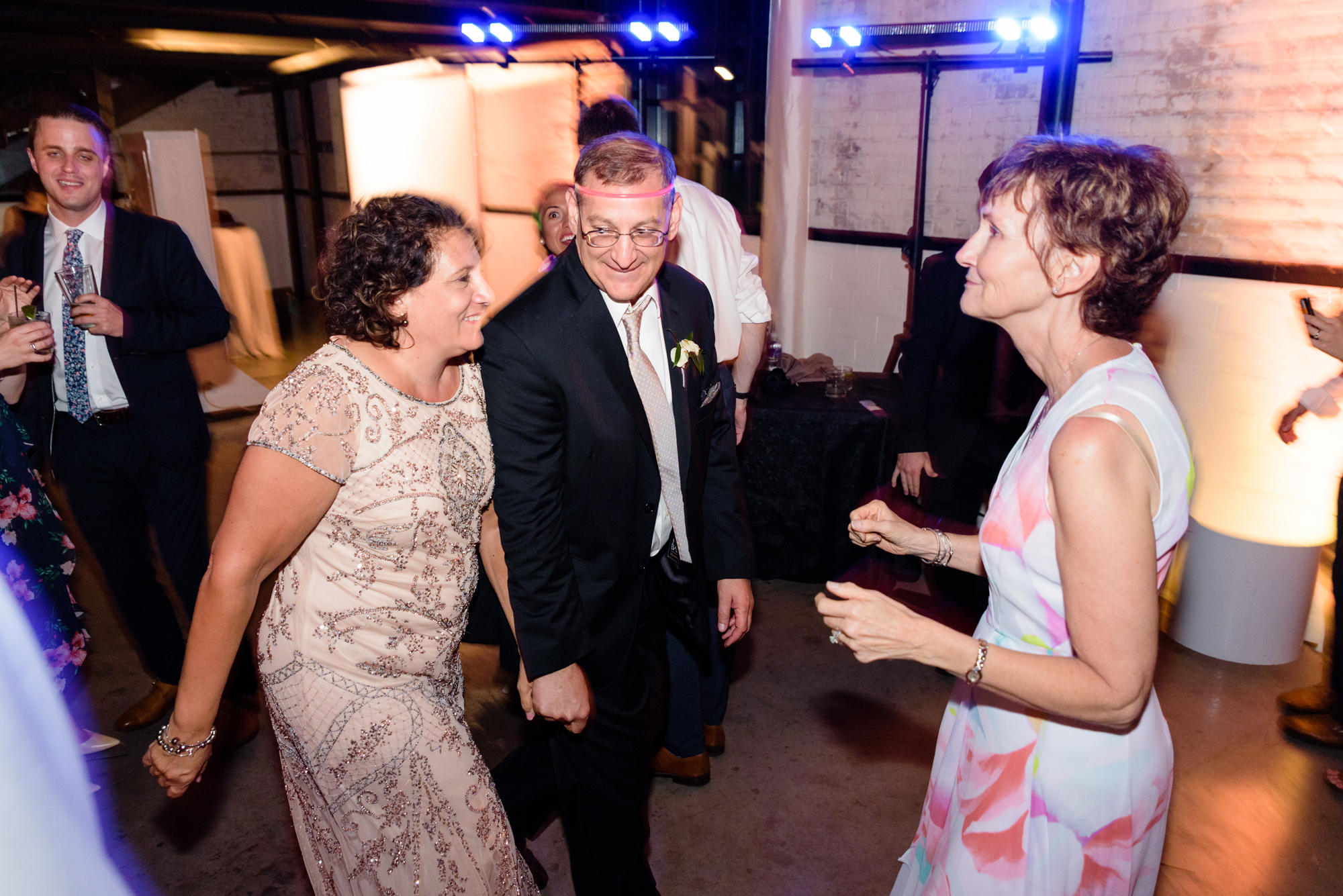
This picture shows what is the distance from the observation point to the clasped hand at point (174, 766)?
1519 millimetres

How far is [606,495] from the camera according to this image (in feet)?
5.98

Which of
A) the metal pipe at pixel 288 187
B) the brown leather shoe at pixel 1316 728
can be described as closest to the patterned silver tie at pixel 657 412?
the brown leather shoe at pixel 1316 728

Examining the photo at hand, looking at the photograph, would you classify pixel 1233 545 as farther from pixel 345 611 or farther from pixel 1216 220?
pixel 345 611

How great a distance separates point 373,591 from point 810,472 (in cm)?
267

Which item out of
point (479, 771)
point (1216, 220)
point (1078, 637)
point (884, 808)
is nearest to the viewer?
point (1078, 637)

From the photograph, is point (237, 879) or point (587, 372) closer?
point (587, 372)

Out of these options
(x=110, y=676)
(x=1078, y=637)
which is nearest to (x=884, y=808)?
(x=1078, y=637)

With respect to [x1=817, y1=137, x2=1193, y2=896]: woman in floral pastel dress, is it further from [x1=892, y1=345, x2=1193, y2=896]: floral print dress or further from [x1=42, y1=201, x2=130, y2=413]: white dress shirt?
[x1=42, y1=201, x2=130, y2=413]: white dress shirt

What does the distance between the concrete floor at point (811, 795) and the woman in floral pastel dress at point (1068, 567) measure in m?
1.14

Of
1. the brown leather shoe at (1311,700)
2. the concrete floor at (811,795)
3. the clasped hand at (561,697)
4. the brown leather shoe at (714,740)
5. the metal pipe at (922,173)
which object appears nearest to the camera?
the clasped hand at (561,697)

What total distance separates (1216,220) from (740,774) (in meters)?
3.07

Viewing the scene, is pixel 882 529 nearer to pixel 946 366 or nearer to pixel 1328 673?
pixel 946 366

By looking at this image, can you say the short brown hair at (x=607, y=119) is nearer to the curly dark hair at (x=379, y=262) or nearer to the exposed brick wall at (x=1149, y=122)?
the curly dark hair at (x=379, y=262)

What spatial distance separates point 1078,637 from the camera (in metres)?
1.19
